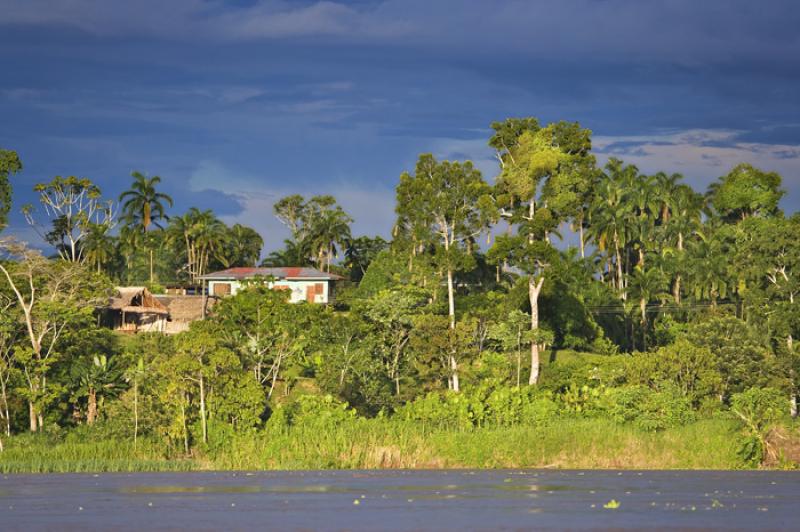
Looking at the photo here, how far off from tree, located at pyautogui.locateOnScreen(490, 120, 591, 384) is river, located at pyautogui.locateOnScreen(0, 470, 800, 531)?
36994 mm

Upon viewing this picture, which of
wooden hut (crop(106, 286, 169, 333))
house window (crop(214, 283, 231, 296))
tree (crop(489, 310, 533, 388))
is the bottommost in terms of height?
tree (crop(489, 310, 533, 388))

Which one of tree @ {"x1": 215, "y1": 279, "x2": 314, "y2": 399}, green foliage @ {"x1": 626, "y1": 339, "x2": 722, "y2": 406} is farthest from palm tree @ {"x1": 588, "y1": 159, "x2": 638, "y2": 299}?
green foliage @ {"x1": 626, "y1": 339, "x2": 722, "y2": 406}

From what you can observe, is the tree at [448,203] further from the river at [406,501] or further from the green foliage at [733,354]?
the river at [406,501]

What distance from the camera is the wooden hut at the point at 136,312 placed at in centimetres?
9531

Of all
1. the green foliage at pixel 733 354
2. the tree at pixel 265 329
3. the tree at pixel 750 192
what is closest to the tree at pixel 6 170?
the tree at pixel 265 329

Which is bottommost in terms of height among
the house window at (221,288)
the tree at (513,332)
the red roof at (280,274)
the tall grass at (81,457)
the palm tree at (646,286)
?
the tall grass at (81,457)

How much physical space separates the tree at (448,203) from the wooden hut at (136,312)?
24.6 meters

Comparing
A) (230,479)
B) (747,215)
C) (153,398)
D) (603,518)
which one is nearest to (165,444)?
(153,398)

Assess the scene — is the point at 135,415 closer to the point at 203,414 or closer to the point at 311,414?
the point at 203,414

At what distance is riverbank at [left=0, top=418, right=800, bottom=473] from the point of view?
1737 inches

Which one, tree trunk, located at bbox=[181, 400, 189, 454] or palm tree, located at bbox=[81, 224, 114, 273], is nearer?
tree trunk, located at bbox=[181, 400, 189, 454]

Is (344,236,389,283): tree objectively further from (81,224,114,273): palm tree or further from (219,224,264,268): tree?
(81,224,114,273): palm tree

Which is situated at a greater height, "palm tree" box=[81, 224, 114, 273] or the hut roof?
"palm tree" box=[81, 224, 114, 273]

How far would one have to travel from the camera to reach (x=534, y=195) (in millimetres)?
84188
